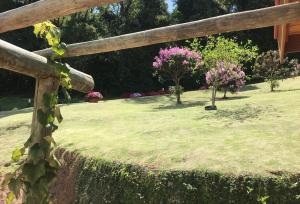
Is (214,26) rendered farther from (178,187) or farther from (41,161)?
(178,187)

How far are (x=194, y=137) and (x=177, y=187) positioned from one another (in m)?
2.86

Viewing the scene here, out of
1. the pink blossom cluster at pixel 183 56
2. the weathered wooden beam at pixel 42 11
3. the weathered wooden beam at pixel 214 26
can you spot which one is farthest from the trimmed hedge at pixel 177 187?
the pink blossom cluster at pixel 183 56

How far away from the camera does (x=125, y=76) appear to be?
3375 centimetres

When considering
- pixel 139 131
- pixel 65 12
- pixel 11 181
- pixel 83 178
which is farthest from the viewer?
pixel 139 131

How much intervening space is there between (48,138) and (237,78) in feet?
59.0

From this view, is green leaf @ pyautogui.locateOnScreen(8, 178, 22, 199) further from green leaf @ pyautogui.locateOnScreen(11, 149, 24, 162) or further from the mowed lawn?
the mowed lawn

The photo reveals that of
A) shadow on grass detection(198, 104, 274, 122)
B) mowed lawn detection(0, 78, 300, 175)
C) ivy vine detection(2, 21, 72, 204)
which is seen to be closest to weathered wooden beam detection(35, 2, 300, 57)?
ivy vine detection(2, 21, 72, 204)

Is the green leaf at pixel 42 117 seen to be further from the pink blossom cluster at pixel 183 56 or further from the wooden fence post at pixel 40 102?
the pink blossom cluster at pixel 183 56

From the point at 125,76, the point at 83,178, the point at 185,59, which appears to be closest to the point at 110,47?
the point at 83,178

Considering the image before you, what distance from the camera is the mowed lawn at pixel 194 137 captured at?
830 centimetres

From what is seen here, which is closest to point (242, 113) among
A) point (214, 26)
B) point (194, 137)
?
point (194, 137)

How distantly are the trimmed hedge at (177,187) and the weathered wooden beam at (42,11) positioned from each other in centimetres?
498

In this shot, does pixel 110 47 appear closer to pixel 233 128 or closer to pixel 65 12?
pixel 65 12

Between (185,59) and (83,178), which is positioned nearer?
(83,178)
